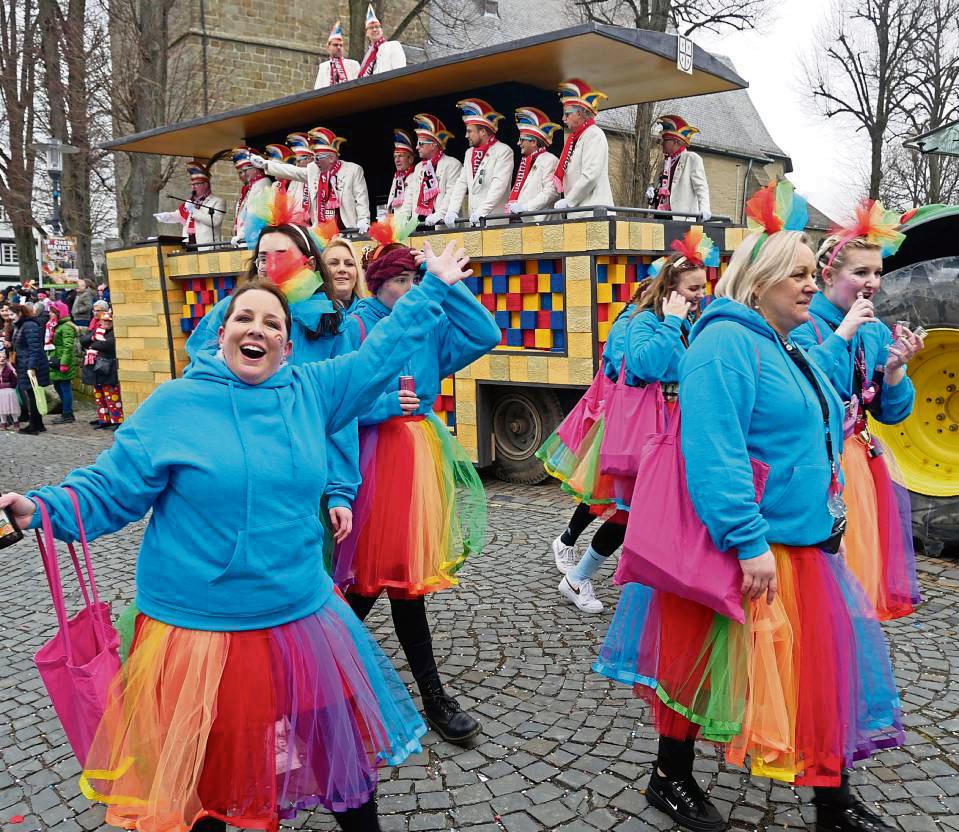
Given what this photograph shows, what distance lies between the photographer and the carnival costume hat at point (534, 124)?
7.97m

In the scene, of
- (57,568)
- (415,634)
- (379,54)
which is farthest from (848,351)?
(379,54)

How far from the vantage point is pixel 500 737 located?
333 cm

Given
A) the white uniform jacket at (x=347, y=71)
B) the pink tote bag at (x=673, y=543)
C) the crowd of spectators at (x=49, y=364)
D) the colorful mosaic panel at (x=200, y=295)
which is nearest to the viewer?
the pink tote bag at (x=673, y=543)

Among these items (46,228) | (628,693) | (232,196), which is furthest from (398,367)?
(46,228)

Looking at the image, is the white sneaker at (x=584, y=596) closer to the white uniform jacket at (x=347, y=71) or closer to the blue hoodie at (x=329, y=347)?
the blue hoodie at (x=329, y=347)

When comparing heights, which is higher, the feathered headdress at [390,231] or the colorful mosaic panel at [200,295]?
the feathered headdress at [390,231]

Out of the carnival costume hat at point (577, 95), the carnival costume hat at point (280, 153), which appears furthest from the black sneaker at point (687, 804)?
the carnival costume hat at point (280, 153)

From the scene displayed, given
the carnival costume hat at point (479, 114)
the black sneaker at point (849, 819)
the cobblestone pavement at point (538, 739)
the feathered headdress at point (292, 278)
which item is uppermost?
the carnival costume hat at point (479, 114)

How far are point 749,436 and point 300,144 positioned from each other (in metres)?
9.47

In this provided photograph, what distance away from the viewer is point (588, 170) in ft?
24.8

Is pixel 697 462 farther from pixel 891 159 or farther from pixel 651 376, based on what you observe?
pixel 891 159

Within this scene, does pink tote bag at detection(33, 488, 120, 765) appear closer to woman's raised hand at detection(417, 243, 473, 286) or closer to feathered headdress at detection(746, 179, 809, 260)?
woman's raised hand at detection(417, 243, 473, 286)

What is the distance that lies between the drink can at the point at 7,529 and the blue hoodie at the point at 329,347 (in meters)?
1.15

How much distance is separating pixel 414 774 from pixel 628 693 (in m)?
1.07
